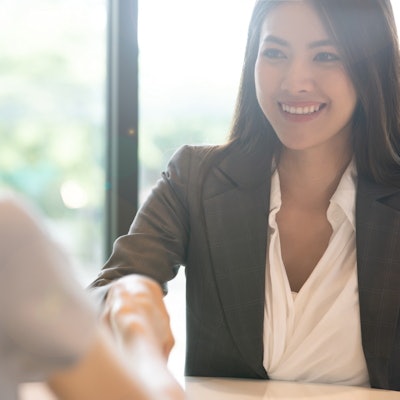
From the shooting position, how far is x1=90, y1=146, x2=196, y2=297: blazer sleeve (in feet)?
5.59

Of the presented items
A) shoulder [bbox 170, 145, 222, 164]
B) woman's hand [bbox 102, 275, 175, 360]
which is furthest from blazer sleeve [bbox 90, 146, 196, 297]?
woman's hand [bbox 102, 275, 175, 360]

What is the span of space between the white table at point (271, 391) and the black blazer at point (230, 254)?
0.57 ft

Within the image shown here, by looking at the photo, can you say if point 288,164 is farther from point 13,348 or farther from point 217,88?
point 13,348

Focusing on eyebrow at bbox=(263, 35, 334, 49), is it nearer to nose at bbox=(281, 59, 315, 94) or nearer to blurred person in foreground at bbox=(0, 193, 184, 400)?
nose at bbox=(281, 59, 315, 94)

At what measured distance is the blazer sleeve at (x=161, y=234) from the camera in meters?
1.70

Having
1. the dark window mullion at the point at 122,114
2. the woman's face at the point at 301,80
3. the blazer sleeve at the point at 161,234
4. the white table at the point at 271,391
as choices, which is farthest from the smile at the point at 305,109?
the dark window mullion at the point at 122,114

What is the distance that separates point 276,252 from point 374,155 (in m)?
0.34

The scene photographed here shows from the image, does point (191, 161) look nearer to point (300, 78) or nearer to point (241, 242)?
point (241, 242)

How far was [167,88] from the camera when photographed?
10.3ft

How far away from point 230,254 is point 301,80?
1.46 ft

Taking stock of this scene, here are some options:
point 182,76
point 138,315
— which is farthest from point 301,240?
point 182,76

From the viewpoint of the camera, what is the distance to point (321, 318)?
174 cm

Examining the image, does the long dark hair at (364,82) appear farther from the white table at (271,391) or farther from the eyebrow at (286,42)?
the white table at (271,391)

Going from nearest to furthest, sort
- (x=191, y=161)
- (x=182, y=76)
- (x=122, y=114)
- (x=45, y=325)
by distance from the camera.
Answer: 1. (x=45, y=325)
2. (x=191, y=161)
3. (x=122, y=114)
4. (x=182, y=76)
